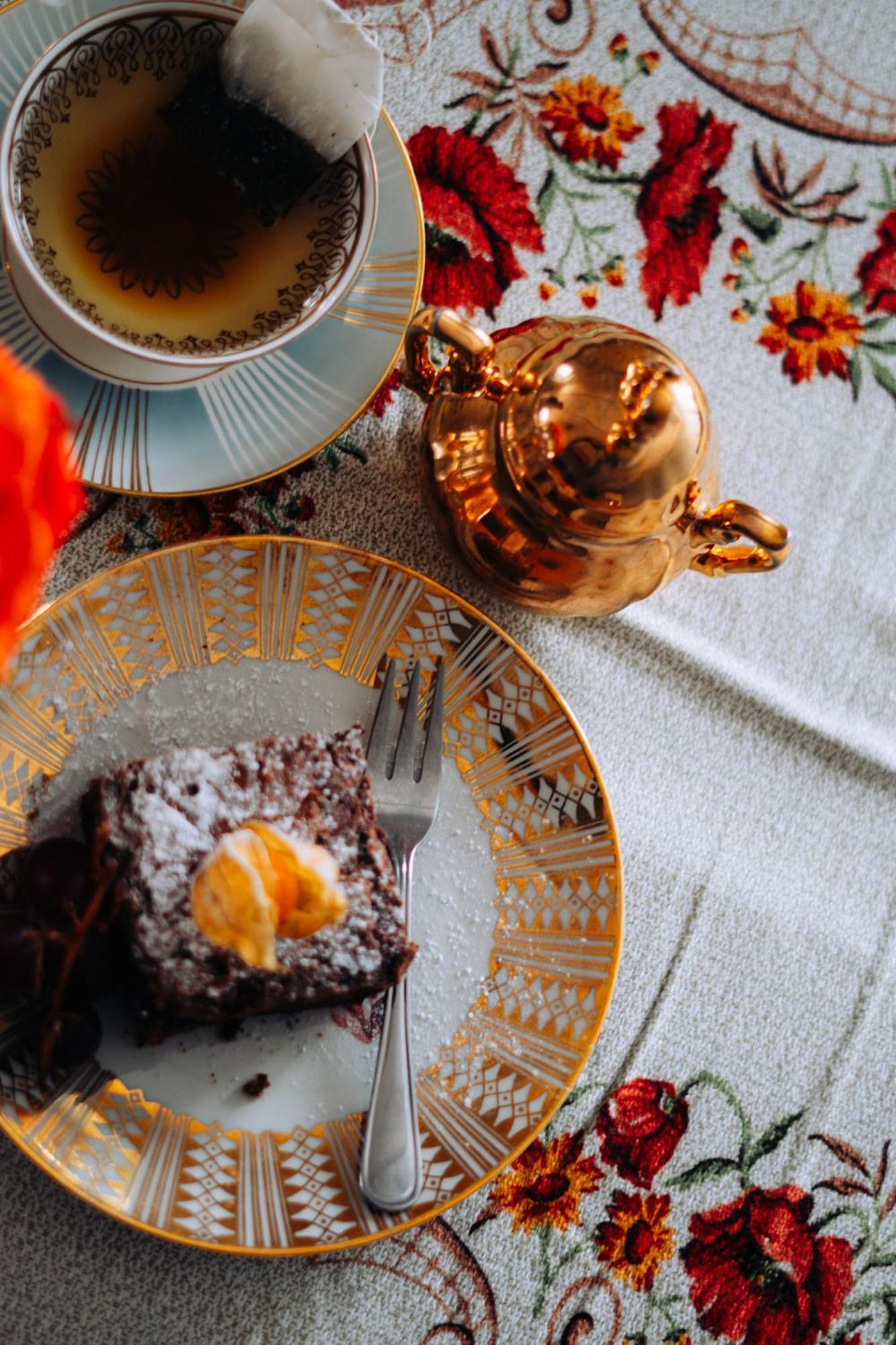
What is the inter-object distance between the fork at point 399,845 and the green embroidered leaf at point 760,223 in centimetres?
52

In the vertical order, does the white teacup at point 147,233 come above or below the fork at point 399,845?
above

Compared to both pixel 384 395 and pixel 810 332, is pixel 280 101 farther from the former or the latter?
pixel 810 332

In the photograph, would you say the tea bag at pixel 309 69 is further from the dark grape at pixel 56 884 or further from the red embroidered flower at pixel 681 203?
the dark grape at pixel 56 884

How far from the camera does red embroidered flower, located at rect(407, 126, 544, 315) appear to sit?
36.5 inches

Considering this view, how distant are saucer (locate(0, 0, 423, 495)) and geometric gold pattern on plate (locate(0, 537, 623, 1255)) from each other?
0.22 ft

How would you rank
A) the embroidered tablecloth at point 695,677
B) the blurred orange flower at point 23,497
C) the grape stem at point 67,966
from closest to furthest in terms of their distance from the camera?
the blurred orange flower at point 23,497, the grape stem at point 67,966, the embroidered tablecloth at point 695,677

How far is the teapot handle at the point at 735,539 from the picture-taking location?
76 centimetres

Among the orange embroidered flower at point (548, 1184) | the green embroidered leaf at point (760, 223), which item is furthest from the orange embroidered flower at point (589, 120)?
the orange embroidered flower at point (548, 1184)

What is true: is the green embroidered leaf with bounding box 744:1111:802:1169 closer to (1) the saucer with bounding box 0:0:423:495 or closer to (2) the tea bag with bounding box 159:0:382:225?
(1) the saucer with bounding box 0:0:423:495

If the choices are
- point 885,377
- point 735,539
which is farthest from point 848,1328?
point 885,377

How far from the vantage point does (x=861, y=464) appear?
39.4 inches

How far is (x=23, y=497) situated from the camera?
32 cm

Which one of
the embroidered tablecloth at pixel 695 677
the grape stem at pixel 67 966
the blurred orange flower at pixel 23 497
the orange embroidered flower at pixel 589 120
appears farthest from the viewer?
the orange embroidered flower at pixel 589 120

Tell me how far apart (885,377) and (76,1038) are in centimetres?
90
